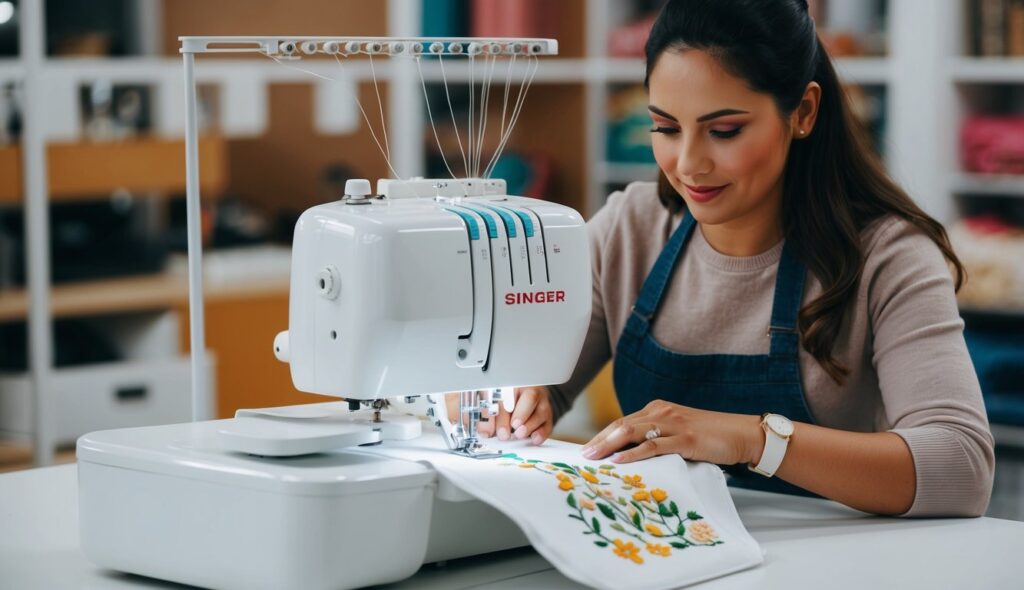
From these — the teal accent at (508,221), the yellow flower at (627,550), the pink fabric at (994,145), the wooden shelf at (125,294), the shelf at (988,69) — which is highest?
the shelf at (988,69)

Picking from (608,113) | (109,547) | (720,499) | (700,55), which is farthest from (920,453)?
(608,113)

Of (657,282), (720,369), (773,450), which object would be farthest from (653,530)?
(657,282)

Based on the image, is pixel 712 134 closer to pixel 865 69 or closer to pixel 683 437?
pixel 683 437

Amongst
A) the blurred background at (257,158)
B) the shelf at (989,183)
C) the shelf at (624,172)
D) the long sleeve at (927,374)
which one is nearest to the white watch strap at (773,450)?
the long sleeve at (927,374)

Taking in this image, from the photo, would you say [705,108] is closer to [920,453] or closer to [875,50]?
[920,453]

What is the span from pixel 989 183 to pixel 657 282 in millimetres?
1918

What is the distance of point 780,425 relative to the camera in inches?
64.6

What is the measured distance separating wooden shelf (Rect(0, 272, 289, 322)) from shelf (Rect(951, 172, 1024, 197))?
1826 mm

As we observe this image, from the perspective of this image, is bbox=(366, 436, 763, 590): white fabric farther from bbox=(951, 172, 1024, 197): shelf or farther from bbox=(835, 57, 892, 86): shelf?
bbox=(835, 57, 892, 86): shelf

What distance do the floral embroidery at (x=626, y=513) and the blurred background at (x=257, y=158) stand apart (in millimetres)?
1791

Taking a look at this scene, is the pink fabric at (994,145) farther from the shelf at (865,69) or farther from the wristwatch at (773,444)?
the wristwatch at (773,444)

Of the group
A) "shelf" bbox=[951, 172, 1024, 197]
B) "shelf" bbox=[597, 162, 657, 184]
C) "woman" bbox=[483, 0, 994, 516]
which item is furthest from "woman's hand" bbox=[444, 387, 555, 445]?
"shelf" bbox=[597, 162, 657, 184]

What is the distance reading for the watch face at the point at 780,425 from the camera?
1.63 meters

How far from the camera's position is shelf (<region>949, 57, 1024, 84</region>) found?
3576 mm
